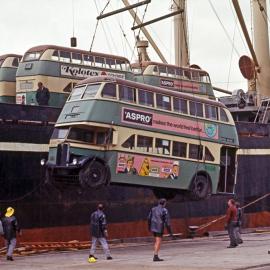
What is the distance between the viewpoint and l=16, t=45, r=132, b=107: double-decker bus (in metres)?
27.8

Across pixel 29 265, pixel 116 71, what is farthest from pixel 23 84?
pixel 29 265

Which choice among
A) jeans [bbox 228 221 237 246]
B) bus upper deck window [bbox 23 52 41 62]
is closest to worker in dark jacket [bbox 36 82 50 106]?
bus upper deck window [bbox 23 52 41 62]

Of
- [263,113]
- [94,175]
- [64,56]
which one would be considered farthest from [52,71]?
[263,113]

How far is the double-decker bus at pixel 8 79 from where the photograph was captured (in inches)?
1203

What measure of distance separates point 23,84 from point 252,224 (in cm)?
1446

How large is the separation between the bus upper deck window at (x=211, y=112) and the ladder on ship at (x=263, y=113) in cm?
1502

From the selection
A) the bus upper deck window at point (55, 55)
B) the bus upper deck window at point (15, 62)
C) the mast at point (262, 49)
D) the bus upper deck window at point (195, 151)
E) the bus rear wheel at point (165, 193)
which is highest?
the mast at point (262, 49)

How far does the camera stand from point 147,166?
20.1m

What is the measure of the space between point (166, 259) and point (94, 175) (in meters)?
3.52

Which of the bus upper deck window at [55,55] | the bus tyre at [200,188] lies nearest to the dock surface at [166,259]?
the bus tyre at [200,188]

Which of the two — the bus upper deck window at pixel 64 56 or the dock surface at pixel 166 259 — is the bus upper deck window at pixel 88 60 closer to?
the bus upper deck window at pixel 64 56

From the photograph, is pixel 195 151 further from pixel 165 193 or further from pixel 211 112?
pixel 165 193

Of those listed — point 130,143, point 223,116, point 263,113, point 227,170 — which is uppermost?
point 263,113

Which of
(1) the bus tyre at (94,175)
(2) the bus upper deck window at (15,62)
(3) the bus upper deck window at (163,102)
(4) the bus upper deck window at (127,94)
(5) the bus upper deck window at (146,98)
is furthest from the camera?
(2) the bus upper deck window at (15,62)
